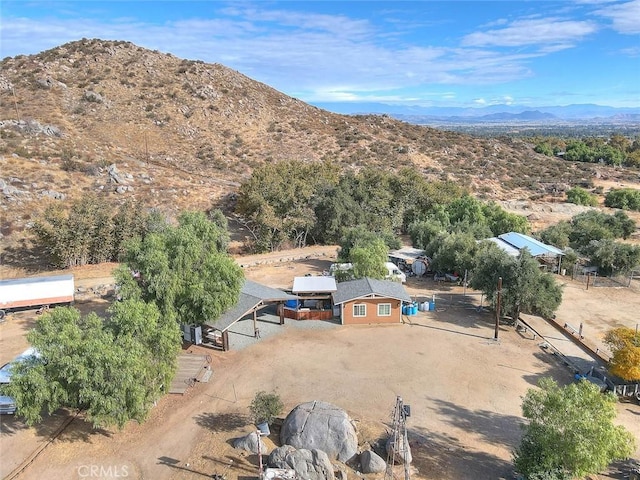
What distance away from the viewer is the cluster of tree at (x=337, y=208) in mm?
42094

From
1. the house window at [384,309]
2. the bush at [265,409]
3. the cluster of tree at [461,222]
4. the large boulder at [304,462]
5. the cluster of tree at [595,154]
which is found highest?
the cluster of tree at [595,154]

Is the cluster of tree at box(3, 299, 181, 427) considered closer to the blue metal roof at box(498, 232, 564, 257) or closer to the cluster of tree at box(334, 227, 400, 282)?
the cluster of tree at box(334, 227, 400, 282)

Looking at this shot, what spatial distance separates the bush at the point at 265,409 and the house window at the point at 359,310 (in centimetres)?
972

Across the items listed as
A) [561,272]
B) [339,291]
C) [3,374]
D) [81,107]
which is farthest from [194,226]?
[81,107]

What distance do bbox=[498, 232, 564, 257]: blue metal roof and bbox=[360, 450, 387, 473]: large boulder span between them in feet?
74.9

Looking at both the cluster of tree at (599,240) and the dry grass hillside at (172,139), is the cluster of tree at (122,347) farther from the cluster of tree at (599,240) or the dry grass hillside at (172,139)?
the cluster of tree at (599,240)

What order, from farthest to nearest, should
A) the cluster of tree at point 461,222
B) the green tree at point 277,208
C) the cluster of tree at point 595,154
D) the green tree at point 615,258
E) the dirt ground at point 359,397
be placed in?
the cluster of tree at point 595,154 → the green tree at point 277,208 → the cluster of tree at point 461,222 → the green tree at point 615,258 → the dirt ground at point 359,397

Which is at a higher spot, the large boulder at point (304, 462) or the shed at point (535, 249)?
the shed at point (535, 249)

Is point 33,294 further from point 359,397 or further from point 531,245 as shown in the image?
point 531,245

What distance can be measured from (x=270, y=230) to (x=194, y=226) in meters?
17.1

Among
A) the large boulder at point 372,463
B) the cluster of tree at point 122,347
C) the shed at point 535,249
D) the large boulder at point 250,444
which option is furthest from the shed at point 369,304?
the shed at point 535,249

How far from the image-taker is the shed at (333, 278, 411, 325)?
84.5 feet

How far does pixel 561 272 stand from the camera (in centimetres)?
3534

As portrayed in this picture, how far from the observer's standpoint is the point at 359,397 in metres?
19.2
